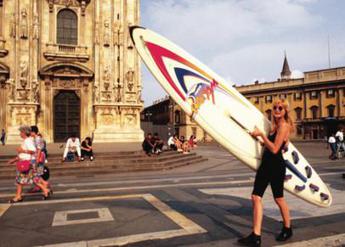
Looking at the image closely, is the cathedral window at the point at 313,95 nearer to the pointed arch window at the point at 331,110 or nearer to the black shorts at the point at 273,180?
the pointed arch window at the point at 331,110

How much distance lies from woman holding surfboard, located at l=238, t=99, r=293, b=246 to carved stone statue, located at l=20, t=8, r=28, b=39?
2679 centimetres

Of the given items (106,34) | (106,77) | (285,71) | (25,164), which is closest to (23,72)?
(106,77)

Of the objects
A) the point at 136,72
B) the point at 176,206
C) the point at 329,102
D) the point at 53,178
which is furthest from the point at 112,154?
the point at 329,102

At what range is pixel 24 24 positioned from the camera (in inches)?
1063

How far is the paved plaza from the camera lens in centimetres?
491

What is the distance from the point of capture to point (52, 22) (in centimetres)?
2898

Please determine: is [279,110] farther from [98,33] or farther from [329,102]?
[329,102]

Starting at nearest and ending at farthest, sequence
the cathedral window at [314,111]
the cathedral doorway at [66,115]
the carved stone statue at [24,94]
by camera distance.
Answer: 1. the carved stone statue at [24,94]
2. the cathedral doorway at [66,115]
3. the cathedral window at [314,111]

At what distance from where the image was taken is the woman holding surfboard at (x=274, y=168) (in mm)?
4531

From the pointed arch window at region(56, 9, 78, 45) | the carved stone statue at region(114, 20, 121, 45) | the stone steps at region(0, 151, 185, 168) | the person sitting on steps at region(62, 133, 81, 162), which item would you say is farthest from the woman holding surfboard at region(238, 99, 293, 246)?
the pointed arch window at region(56, 9, 78, 45)

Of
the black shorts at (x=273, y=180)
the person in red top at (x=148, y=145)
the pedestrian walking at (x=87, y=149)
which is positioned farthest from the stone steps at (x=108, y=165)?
the black shorts at (x=273, y=180)

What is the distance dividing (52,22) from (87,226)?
27.0 meters

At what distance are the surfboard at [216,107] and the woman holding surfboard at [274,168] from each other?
0.32 metres

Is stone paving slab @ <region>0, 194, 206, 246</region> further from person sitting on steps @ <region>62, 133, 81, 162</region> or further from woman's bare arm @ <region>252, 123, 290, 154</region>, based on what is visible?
person sitting on steps @ <region>62, 133, 81, 162</region>
